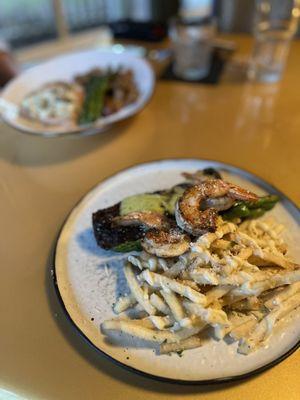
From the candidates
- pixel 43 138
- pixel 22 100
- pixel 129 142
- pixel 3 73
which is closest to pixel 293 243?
pixel 129 142

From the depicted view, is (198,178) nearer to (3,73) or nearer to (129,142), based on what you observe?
(129,142)

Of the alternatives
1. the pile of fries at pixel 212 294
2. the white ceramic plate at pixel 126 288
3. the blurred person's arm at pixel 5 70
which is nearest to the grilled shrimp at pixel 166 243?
the pile of fries at pixel 212 294

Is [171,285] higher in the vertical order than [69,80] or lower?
lower

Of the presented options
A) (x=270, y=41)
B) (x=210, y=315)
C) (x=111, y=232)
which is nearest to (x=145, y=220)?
(x=111, y=232)

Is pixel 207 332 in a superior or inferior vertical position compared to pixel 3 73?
inferior

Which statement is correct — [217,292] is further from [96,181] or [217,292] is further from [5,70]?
[5,70]

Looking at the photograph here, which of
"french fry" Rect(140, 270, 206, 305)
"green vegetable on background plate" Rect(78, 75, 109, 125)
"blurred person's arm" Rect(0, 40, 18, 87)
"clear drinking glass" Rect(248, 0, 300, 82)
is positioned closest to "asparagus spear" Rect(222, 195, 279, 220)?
"french fry" Rect(140, 270, 206, 305)

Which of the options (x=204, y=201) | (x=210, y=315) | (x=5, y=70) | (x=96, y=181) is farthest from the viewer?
(x=5, y=70)

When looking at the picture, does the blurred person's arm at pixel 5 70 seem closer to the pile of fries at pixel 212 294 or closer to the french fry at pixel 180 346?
the pile of fries at pixel 212 294
